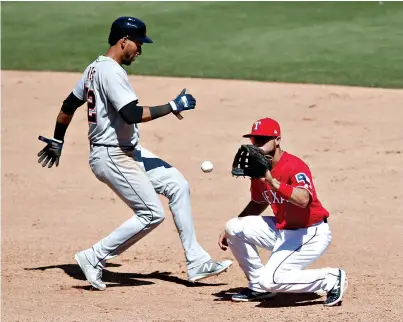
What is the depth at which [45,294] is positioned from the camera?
716 centimetres

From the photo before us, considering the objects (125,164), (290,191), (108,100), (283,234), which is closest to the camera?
(290,191)

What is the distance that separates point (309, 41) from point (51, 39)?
14.7 ft

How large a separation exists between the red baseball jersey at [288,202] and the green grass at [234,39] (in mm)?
6500

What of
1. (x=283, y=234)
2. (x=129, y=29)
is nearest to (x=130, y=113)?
(x=129, y=29)

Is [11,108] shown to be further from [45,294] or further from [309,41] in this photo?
[45,294]

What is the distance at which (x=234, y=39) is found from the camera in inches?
613

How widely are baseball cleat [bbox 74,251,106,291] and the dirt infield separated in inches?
4.7

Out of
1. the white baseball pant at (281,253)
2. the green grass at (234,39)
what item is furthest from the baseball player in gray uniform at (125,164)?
the green grass at (234,39)

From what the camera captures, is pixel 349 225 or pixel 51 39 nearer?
pixel 349 225

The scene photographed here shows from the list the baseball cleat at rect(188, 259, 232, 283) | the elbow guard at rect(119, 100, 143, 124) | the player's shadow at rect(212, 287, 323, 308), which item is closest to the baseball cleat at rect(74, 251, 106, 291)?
the baseball cleat at rect(188, 259, 232, 283)

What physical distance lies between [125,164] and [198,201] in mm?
2672

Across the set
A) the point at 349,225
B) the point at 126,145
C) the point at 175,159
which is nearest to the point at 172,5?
the point at 175,159

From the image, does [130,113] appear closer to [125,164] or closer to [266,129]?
[125,164]

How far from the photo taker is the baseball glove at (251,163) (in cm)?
633
